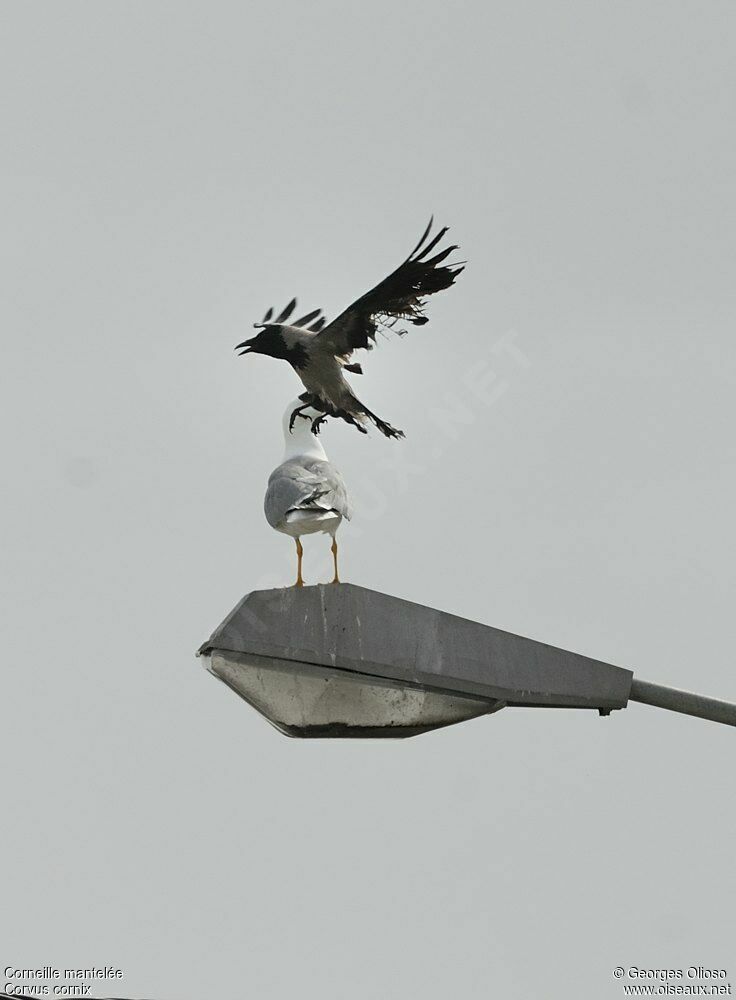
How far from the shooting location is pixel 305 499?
29.9 feet

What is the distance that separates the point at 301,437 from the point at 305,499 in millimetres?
780

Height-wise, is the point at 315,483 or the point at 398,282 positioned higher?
the point at 398,282

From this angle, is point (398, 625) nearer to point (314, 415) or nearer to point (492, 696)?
point (492, 696)

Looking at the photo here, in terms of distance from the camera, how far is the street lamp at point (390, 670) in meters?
7.67

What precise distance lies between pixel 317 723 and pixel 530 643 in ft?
4.18

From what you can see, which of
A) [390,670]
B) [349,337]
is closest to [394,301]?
[349,337]

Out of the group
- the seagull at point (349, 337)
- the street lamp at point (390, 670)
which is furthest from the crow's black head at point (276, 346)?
the street lamp at point (390, 670)

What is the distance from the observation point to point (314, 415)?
32.2 feet

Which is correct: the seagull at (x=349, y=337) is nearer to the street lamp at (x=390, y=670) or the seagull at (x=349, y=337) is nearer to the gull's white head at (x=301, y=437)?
the gull's white head at (x=301, y=437)

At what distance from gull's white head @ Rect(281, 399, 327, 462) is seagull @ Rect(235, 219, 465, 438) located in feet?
0.14

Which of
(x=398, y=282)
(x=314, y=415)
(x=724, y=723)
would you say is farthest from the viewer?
(x=314, y=415)

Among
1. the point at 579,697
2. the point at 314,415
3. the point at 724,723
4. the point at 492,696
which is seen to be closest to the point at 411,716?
the point at 492,696

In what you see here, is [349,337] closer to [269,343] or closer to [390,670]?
[269,343]

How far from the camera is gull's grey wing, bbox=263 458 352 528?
9.12m
